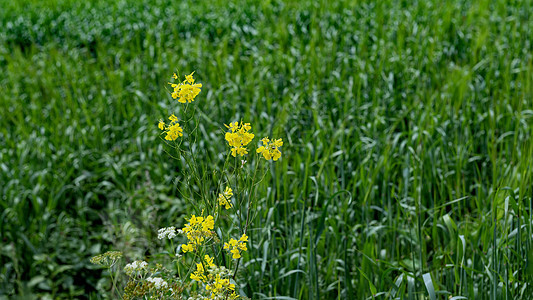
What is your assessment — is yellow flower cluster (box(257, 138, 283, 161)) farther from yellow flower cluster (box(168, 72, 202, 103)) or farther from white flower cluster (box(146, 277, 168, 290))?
white flower cluster (box(146, 277, 168, 290))

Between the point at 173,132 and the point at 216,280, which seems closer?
the point at 216,280

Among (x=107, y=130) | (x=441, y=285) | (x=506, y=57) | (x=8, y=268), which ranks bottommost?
(x=8, y=268)

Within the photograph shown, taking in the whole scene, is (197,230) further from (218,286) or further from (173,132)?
(173,132)

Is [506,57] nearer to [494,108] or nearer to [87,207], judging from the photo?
[494,108]

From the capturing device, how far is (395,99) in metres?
4.05

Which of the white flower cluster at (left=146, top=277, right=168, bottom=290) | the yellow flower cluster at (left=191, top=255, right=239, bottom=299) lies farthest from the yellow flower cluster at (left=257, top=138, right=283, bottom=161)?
the white flower cluster at (left=146, top=277, right=168, bottom=290)

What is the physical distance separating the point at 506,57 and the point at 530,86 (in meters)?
0.74

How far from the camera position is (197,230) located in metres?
1.54

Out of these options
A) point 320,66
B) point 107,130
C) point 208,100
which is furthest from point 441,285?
point 107,130

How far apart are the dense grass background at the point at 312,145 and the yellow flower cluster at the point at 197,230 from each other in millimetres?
563

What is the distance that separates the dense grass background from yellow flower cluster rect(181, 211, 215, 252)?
56 cm

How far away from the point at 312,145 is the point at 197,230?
1.78 metres

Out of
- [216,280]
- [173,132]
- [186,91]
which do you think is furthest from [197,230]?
[186,91]

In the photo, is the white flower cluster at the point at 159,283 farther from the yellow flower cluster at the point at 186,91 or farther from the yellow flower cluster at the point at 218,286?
the yellow flower cluster at the point at 186,91
